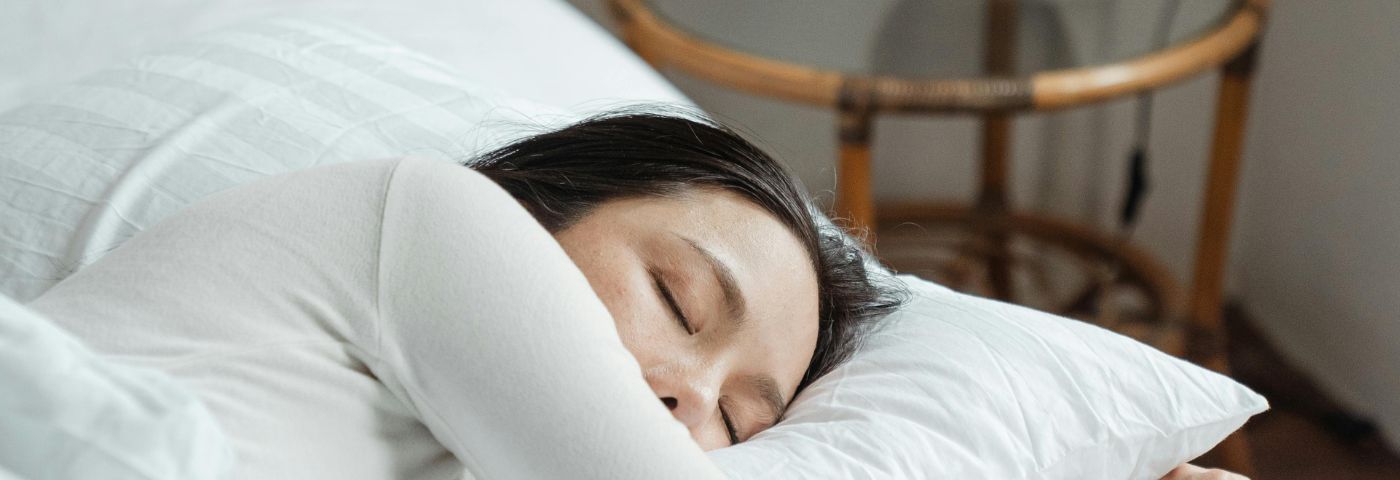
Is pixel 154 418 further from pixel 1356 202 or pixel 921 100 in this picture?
pixel 1356 202

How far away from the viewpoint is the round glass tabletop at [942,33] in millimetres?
978

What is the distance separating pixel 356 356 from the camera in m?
0.44

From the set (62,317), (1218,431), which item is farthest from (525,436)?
(1218,431)

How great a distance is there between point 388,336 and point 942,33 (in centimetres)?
68

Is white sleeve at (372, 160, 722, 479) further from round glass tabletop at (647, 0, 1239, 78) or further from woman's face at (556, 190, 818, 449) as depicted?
round glass tabletop at (647, 0, 1239, 78)

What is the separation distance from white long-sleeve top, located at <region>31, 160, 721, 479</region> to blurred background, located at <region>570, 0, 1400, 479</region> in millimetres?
592

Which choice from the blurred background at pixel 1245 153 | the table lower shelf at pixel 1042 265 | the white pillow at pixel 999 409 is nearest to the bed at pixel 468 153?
the white pillow at pixel 999 409

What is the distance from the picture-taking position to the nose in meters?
0.51

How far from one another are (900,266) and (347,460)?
1148 millimetres

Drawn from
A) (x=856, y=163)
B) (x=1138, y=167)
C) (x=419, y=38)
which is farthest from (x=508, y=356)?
(x=1138, y=167)

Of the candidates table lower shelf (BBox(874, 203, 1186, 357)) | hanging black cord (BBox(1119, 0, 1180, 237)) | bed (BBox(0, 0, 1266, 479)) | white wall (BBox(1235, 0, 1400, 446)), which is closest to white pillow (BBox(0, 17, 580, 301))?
bed (BBox(0, 0, 1266, 479))

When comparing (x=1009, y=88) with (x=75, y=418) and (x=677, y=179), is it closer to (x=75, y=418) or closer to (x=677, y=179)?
(x=677, y=179)

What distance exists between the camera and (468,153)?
701 mm

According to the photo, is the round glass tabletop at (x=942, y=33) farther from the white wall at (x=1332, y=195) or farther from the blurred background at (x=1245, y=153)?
the white wall at (x=1332, y=195)
